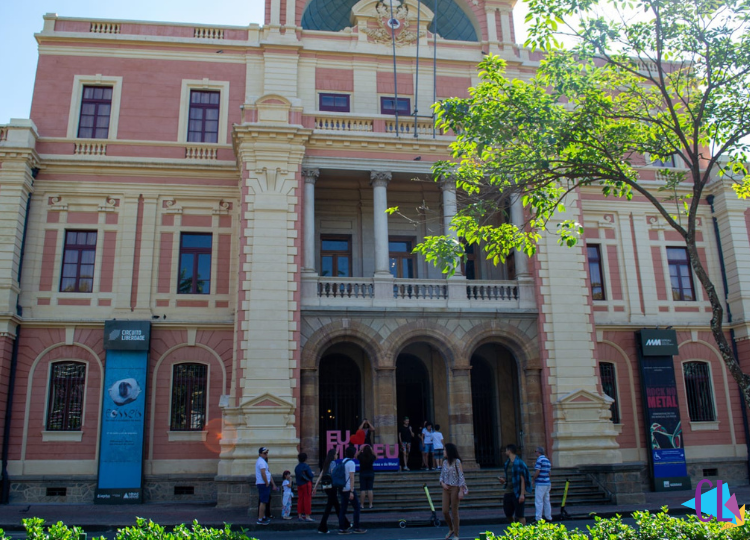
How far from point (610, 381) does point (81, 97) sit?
21.7m

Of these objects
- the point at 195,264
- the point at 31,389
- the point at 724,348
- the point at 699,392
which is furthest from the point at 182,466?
the point at 699,392

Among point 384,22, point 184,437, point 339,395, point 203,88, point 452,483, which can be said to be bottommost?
point 452,483

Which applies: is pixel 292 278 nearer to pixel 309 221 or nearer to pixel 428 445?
pixel 309 221

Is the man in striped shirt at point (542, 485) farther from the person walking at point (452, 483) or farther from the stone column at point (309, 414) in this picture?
the stone column at point (309, 414)

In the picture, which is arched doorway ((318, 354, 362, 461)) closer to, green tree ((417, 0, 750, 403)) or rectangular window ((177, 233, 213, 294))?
rectangular window ((177, 233, 213, 294))

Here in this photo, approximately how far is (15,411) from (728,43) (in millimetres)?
21594

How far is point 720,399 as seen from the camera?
24375 millimetres

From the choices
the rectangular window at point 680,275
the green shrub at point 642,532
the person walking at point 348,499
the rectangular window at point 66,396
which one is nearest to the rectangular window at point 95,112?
the rectangular window at point 66,396

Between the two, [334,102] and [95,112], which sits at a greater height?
[334,102]

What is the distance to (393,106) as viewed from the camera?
25.6 metres

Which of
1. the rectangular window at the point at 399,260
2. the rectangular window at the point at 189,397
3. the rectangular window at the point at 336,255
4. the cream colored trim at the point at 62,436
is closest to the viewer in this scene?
the cream colored trim at the point at 62,436

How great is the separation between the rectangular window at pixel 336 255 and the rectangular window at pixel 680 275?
485 inches

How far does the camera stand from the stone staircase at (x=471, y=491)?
57.1 feet

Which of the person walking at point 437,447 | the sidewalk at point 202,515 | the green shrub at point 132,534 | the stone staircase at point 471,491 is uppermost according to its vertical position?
the person walking at point 437,447
